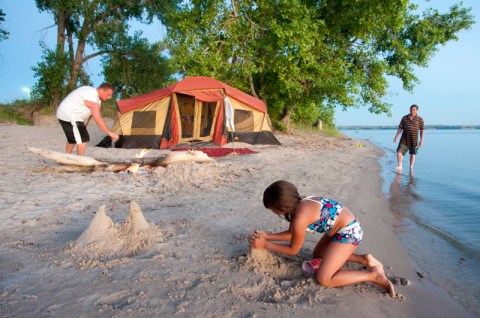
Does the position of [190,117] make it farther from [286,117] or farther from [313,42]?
[286,117]

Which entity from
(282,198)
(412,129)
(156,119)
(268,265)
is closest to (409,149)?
(412,129)

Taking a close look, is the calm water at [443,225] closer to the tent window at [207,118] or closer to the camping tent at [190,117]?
the camping tent at [190,117]

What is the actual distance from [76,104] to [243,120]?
22.4ft

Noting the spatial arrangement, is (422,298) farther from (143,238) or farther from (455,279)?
(143,238)

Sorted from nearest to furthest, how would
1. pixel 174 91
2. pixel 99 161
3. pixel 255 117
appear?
1. pixel 99 161
2. pixel 174 91
3. pixel 255 117

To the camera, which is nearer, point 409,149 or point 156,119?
point 409,149

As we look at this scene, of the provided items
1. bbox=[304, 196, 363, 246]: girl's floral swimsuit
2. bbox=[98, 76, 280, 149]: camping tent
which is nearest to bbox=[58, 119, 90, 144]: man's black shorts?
bbox=[98, 76, 280, 149]: camping tent

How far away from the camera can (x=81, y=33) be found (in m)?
16.9

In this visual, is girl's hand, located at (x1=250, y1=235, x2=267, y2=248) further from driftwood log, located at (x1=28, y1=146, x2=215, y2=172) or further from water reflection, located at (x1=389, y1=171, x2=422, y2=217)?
driftwood log, located at (x1=28, y1=146, x2=215, y2=172)

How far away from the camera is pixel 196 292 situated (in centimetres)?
226

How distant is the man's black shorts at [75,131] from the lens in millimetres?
6273

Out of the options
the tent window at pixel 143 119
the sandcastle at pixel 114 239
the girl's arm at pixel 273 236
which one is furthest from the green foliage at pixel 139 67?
the girl's arm at pixel 273 236

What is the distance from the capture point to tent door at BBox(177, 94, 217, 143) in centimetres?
1188

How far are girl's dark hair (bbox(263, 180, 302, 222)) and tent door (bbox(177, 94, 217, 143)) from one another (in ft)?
31.3
